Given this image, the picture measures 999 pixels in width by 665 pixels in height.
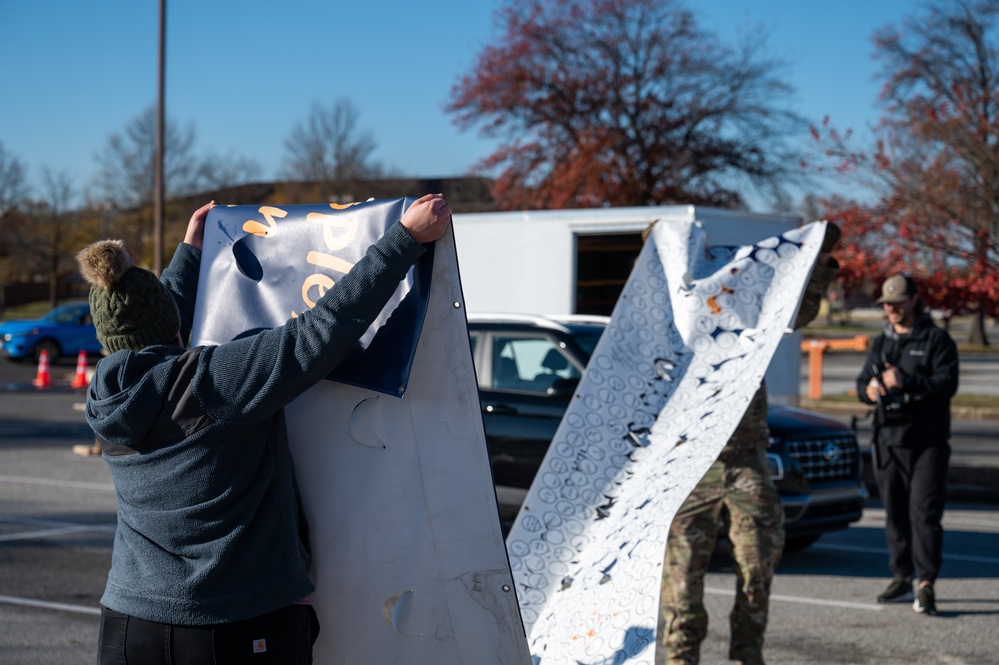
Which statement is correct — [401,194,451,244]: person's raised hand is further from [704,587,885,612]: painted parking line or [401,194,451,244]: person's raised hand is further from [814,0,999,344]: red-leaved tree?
[814,0,999,344]: red-leaved tree

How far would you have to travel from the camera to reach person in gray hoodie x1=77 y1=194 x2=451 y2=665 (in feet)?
7.91

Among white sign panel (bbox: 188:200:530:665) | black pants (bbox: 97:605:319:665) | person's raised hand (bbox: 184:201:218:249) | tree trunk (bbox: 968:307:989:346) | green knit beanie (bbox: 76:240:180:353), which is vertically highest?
person's raised hand (bbox: 184:201:218:249)

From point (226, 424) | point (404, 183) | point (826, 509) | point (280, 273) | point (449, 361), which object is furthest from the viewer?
point (404, 183)

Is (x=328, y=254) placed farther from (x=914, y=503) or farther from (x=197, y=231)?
(x=914, y=503)

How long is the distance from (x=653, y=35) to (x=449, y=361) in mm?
27150

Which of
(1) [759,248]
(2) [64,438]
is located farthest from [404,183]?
(1) [759,248]

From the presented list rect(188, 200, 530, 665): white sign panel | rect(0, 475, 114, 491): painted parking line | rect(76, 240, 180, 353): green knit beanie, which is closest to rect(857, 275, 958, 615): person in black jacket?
rect(188, 200, 530, 665): white sign panel

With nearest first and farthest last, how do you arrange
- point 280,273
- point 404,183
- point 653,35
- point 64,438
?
point 280,273
point 64,438
point 653,35
point 404,183

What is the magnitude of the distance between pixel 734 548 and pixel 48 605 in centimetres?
415

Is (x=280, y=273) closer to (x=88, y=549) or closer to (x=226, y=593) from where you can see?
(x=226, y=593)

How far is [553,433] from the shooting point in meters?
7.47

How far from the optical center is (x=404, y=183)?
46375 millimetres

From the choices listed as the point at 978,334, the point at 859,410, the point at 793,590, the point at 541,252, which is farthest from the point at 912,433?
the point at 978,334

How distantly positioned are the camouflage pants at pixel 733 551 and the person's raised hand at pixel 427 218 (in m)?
2.31
